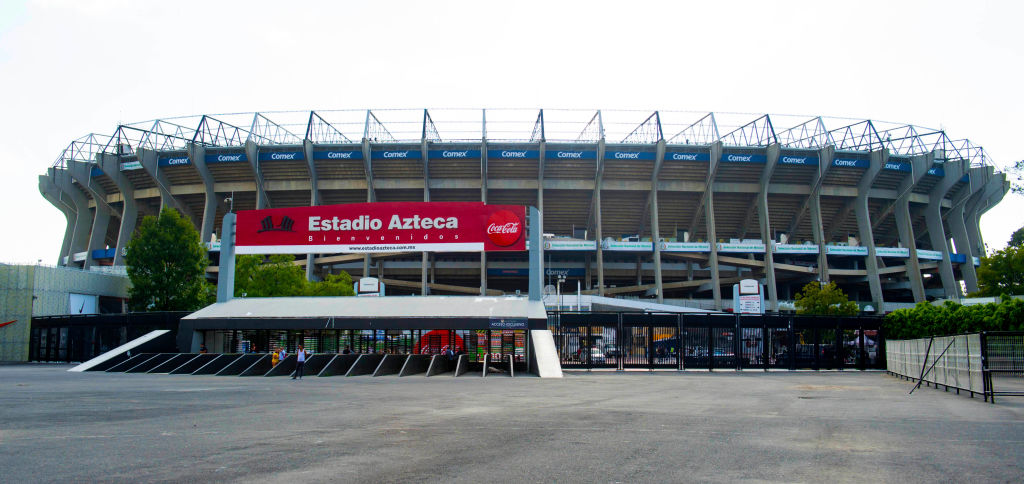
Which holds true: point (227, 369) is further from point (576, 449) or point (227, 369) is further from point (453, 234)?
point (576, 449)

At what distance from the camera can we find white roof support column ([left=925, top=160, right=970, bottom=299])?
70312 millimetres

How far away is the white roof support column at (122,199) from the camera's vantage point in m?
68.6

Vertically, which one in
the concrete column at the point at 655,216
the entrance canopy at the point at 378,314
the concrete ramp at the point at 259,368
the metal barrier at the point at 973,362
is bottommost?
the concrete ramp at the point at 259,368

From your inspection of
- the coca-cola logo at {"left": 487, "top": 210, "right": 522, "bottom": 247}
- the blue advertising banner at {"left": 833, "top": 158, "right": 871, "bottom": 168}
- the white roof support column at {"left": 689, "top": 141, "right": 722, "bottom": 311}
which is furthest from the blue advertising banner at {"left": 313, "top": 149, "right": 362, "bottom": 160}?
the blue advertising banner at {"left": 833, "top": 158, "right": 871, "bottom": 168}

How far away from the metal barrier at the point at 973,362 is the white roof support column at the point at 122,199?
7085 centimetres

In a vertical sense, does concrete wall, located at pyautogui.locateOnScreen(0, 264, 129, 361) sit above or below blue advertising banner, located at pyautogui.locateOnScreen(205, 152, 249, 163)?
below

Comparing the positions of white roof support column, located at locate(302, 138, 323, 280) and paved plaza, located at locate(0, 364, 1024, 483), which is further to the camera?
white roof support column, located at locate(302, 138, 323, 280)

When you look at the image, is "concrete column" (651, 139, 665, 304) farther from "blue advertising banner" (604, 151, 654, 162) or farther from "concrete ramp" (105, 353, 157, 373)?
"concrete ramp" (105, 353, 157, 373)

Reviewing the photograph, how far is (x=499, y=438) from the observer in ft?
32.4

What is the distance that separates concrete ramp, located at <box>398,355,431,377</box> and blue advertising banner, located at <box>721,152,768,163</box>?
1779 inches

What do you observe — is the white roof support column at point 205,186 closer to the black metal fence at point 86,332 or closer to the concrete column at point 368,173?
the concrete column at point 368,173

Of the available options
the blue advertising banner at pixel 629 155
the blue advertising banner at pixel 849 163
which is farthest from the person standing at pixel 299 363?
the blue advertising banner at pixel 849 163

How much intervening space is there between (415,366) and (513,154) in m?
38.6

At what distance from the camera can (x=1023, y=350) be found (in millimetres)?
17688
